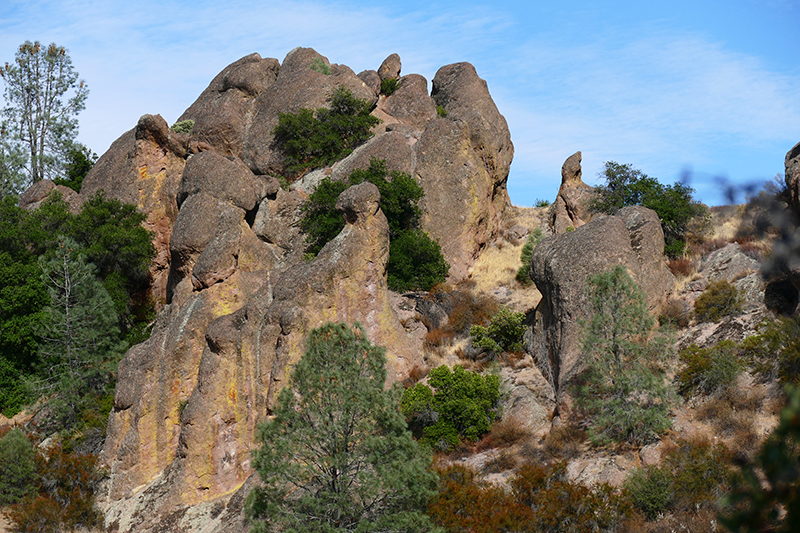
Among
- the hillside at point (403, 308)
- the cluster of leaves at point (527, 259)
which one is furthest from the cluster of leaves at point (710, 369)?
the cluster of leaves at point (527, 259)

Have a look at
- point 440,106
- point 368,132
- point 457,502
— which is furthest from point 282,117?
point 457,502

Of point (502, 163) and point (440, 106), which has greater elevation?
point (440, 106)

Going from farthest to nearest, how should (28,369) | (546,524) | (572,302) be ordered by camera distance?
1. (28,369)
2. (572,302)
3. (546,524)

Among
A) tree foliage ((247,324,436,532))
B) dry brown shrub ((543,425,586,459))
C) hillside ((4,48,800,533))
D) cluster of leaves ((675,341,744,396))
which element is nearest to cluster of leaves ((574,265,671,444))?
hillside ((4,48,800,533))

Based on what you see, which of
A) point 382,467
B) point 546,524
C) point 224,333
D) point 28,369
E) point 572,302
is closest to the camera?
point 382,467

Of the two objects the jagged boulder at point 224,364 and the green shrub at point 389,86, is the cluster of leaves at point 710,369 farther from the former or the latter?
the green shrub at point 389,86

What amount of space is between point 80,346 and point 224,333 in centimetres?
1050

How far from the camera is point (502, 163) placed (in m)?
39.5

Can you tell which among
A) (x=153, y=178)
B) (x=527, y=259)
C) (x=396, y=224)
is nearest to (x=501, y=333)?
(x=527, y=259)

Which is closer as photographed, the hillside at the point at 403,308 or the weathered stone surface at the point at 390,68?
the hillside at the point at 403,308

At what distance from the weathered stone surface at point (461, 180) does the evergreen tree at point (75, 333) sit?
49.9 feet

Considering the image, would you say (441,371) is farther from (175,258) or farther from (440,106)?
(440,106)

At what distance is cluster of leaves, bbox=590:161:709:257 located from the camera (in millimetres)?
30344

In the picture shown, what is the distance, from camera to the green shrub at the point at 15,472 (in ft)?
85.4
